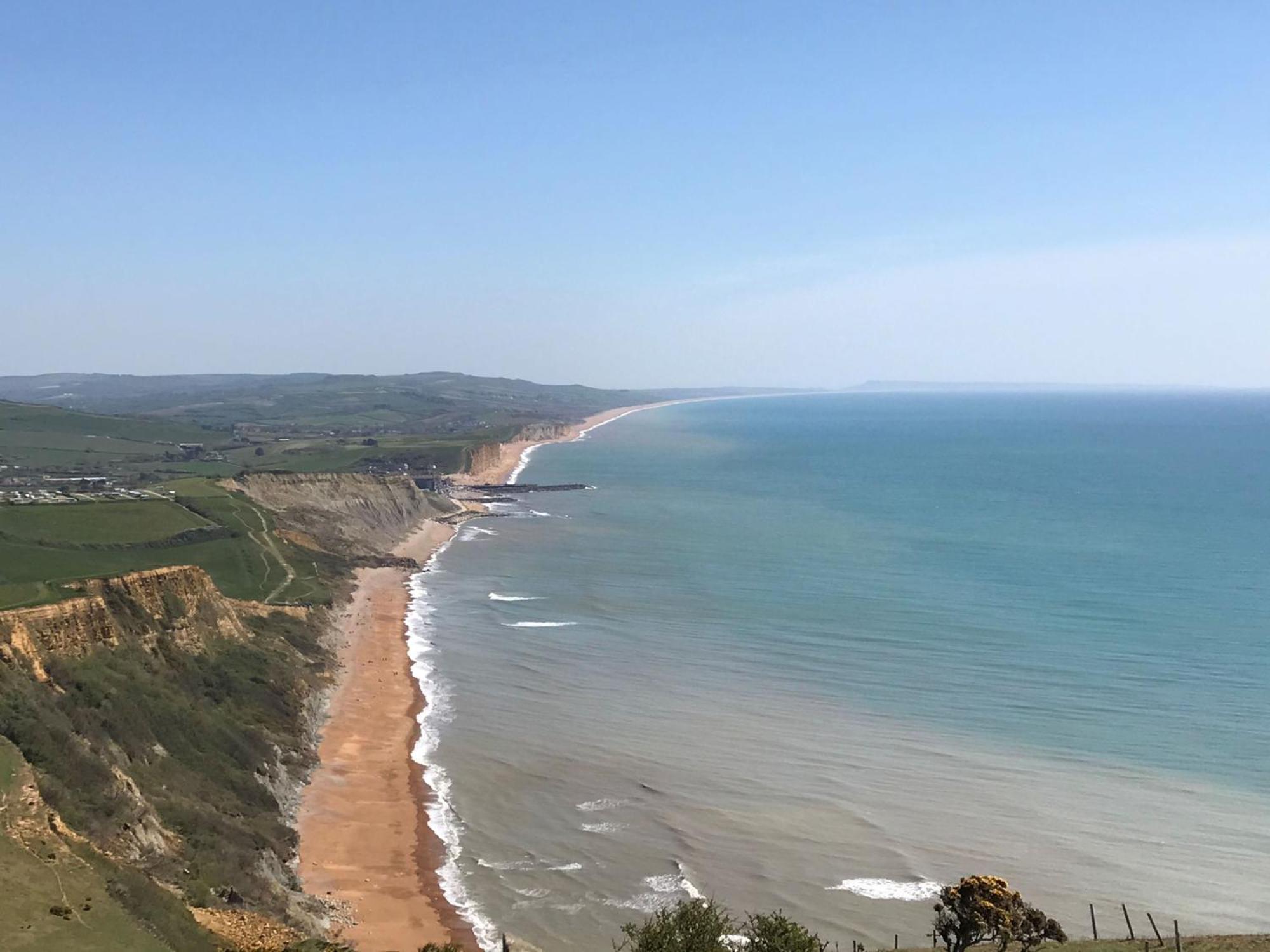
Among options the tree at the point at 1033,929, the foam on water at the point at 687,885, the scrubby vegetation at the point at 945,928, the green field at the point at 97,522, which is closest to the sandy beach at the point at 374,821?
the foam on water at the point at 687,885

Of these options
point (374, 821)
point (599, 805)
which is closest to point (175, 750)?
point (374, 821)

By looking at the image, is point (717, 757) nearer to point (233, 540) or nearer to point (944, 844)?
point (944, 844)

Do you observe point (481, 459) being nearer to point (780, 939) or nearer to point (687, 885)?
point (687, 885)

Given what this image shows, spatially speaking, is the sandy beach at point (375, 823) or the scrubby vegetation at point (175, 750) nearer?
the scrubby vegetation at point (175, 750)

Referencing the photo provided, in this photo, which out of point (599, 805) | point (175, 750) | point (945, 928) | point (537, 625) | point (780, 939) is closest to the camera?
point (780, 939)

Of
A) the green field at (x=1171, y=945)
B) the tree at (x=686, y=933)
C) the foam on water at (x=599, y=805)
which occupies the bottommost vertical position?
the foam on water at (x=599, y=805)

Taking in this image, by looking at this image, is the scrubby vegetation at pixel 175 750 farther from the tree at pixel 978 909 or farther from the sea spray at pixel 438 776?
the tree at pixel 978 909

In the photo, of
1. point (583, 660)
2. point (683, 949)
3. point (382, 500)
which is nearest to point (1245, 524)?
point (583, 660)
